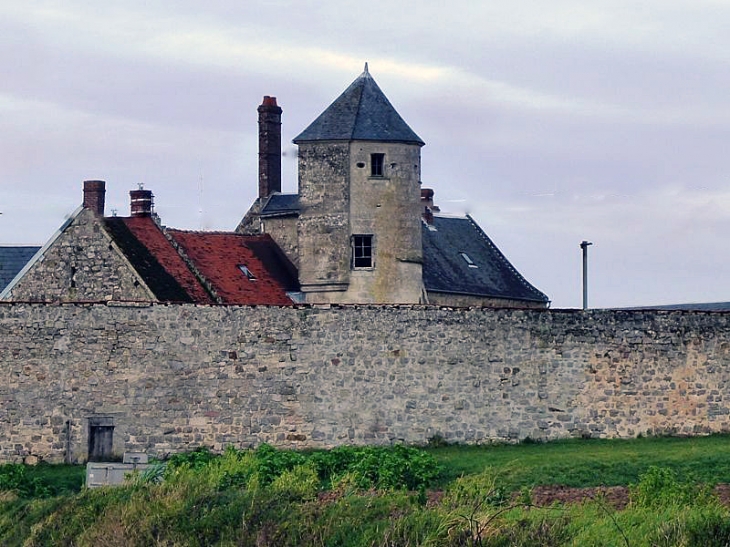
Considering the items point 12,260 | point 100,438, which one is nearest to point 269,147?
A: point 12,260

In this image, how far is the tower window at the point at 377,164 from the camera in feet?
166

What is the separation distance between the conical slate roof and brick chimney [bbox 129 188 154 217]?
16.5 feet

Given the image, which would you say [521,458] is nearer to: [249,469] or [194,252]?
[249,469]

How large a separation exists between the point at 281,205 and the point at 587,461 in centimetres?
2235

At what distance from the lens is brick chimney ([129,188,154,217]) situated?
53.2m

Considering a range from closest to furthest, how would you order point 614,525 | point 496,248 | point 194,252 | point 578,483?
point 614,525
point 578,483
point 194,252
point 496,248

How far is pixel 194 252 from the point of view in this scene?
51.2 m

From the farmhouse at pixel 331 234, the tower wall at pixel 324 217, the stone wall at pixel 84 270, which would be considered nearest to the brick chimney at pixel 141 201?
the farmhouse at pixel 331 234

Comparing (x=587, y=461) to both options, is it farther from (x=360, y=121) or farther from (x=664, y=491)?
(x=360, y=121)

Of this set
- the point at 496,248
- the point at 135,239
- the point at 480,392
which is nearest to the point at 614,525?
the point at 480,392

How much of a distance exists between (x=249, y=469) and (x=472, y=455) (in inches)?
166

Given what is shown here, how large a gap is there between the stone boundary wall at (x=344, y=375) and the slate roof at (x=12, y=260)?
9233 mm

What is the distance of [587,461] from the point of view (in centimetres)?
3528

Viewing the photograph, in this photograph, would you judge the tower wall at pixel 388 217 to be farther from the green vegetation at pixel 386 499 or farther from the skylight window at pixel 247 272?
the green vegetation at pixel 386 499
